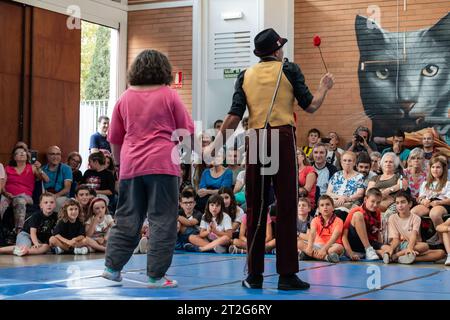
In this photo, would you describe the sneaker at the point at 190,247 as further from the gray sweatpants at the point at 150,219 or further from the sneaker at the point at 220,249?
the gray sweatpants at the point at 150,219

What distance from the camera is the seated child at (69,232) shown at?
335 inches

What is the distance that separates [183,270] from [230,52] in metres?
6.33

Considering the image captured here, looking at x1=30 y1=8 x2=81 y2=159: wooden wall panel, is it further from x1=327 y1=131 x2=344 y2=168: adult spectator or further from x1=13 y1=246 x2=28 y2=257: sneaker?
x1=327 y1=131 x2=344 y2=168: adult spectator

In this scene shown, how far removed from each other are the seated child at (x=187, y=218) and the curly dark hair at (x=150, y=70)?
3.91 m

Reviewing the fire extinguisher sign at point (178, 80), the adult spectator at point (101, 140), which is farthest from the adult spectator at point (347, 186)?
the fire extinguisher sign at point (178, 80)

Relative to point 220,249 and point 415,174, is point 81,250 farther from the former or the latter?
point 415,174

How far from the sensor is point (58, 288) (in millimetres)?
5145

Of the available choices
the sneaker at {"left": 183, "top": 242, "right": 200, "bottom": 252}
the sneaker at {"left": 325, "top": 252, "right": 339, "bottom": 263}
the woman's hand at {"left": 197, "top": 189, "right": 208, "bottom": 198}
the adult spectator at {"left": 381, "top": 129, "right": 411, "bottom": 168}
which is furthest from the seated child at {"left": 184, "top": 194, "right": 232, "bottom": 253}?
the adult spectator at {"left": 381, "top": 129, "right": 411, "bottom": 168}

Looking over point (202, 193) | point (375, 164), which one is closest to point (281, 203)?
point (202, 193)

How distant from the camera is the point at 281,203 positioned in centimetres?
507

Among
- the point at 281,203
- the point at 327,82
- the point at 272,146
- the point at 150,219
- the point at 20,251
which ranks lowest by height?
the point at 20,251

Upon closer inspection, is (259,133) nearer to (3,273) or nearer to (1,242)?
(3,273)

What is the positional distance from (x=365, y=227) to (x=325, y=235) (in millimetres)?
444
